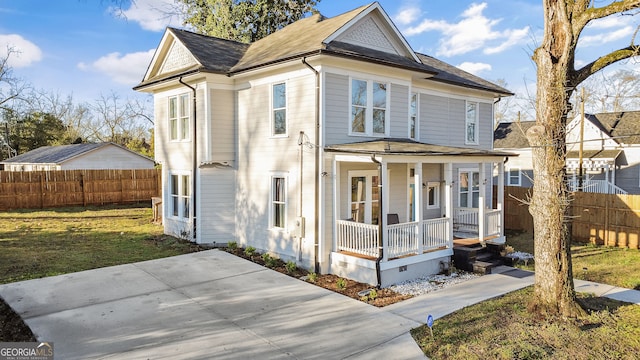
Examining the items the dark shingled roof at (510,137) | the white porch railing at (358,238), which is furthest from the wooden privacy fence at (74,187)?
the dark shingled roof at (510,137)

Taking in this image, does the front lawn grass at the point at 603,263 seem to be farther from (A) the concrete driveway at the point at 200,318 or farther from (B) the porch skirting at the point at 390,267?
Answer: (A) the concrete driveway at the point at 200,318

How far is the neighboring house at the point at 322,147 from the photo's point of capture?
1029cm

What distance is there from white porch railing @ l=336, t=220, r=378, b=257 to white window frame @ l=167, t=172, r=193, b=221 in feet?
19.5

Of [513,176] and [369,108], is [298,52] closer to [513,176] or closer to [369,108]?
[369,108]

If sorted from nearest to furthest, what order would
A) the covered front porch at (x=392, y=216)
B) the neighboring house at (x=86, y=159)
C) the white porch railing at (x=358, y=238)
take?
the covered front porch at (x=392, y=216)
the white porch railing at (x=358, y=238)
the neighboring house at (x=86, y=159)

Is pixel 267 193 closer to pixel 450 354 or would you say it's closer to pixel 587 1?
pixel 450 354

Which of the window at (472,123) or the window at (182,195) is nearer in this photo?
the window at (182,195)

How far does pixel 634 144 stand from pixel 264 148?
81.3ft

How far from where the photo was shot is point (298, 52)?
34.2 feet

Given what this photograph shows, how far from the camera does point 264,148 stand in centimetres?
1215

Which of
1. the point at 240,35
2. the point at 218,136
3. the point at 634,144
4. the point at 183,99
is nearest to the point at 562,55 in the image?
the point at 218,136

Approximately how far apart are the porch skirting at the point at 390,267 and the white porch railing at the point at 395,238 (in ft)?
0.61

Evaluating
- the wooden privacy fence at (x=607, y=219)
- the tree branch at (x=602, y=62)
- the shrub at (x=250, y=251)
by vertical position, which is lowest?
the shrub at (x=250, y=251)

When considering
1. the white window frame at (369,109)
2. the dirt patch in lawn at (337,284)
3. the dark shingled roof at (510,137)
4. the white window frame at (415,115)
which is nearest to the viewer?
the dirt patch in lawn at (337,284)
